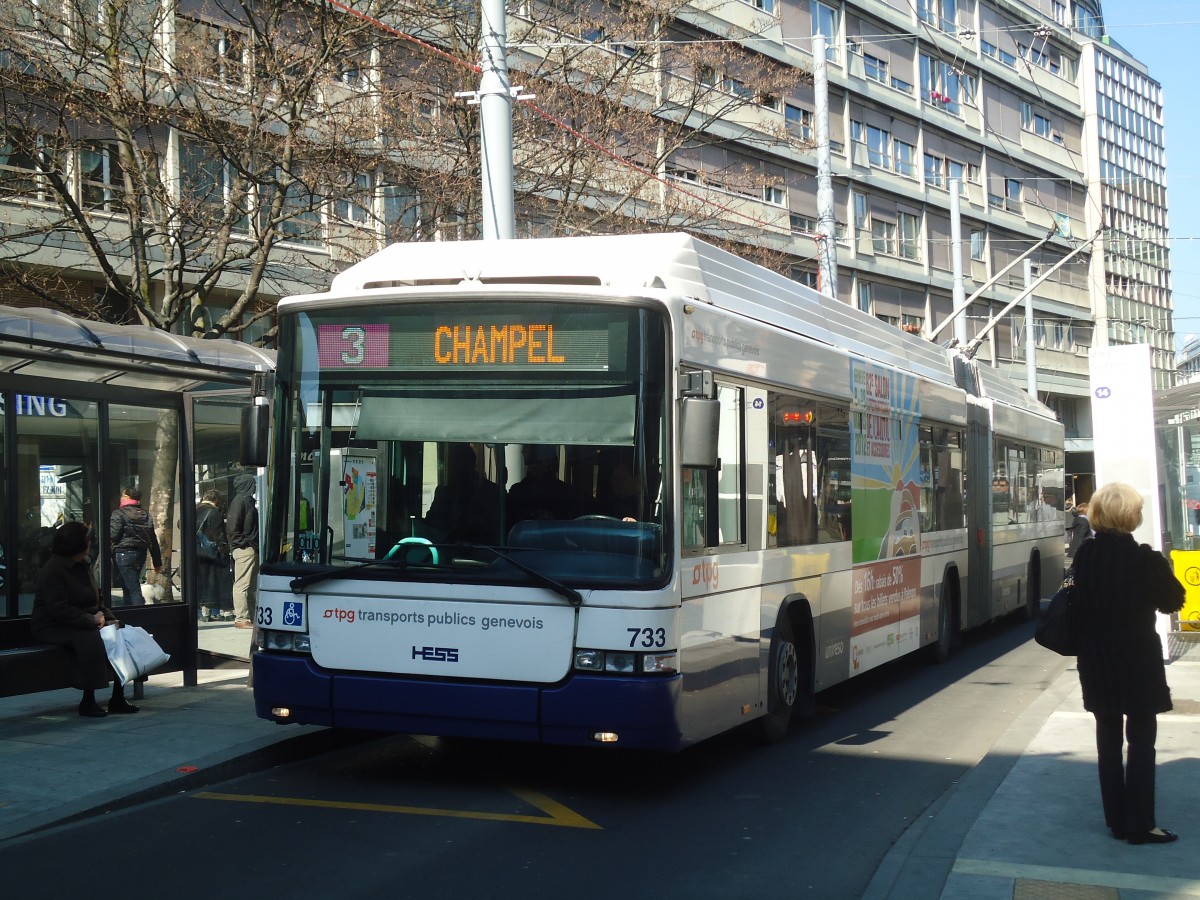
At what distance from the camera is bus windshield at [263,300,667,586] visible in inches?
289

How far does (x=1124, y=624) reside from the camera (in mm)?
6395

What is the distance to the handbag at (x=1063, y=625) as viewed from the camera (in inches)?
257

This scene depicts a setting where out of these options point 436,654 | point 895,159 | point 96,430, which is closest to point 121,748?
point 436,654

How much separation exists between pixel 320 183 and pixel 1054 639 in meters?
13.0

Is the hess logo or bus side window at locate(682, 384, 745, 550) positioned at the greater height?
bus side window at locate(682, 384, 745, 550)

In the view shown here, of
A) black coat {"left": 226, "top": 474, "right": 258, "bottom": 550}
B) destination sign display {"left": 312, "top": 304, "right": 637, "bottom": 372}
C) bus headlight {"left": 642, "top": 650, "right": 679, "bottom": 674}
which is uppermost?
destination sign display {"left": 312, "top": 304, "right": 637, "bottom": 372}

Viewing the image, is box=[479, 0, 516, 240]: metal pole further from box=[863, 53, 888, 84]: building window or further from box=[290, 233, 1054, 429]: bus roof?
box=[863, 53, 888, 84]: building window

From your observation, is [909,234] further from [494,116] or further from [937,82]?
[494,116]

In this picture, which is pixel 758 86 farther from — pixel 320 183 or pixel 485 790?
pixel 485 790

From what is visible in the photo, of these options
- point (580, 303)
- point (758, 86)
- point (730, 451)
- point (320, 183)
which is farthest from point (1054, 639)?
point (758, 86)

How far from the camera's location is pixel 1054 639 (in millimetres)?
6625

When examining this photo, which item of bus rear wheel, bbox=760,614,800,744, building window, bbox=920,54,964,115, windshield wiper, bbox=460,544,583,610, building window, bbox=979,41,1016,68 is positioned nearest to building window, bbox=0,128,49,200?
bus rear wheel, bbox=760,614,800,744

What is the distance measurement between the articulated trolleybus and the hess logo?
0.01m

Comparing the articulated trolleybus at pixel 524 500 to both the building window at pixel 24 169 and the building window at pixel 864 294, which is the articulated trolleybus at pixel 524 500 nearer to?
the building window at pixel 24 169
